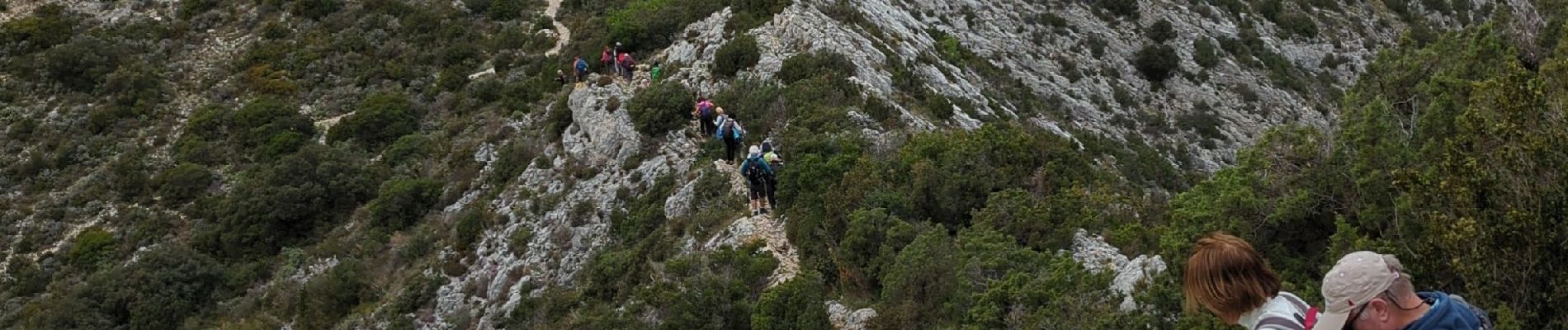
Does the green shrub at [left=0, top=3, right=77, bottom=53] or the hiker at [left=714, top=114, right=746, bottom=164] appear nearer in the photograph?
the hiker at [left=714, top=114, right=746, bottom=164]

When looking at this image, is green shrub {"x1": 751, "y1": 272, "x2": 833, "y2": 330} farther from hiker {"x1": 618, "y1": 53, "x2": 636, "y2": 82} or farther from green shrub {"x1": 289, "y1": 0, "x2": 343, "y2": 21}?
green shrub {"x1": 289, "y1": 0, "x2": 343, "y2": 21}

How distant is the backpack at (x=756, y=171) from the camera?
1616 centimetres

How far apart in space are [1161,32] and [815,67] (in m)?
14.7

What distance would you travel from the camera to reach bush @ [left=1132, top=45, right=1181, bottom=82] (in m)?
30.2

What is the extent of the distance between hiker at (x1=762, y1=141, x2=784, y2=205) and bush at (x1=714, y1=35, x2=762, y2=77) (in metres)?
5.43

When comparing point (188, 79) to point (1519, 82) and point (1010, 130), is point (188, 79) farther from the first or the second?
point (1519, 82)

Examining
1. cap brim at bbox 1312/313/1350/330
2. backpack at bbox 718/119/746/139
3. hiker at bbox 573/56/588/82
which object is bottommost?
hiker at bbox 573/56/588/82

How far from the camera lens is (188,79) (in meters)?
35.1

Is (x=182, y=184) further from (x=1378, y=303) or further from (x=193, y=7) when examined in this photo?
(x=1378, y=303)

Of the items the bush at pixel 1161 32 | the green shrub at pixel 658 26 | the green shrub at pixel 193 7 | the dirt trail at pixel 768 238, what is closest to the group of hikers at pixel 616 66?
the green shrub at pixel 658 26

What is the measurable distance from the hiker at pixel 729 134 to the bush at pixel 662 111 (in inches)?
79.1

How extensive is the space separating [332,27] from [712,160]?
78.2 ft

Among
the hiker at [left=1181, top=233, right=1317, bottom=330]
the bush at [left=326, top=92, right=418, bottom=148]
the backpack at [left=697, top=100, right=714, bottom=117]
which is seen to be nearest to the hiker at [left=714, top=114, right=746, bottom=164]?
the backpack at [left=697, top=100, right=714, bottom=117]

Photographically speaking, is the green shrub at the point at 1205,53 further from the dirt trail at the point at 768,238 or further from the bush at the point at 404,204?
the bush at the point at 404,204
